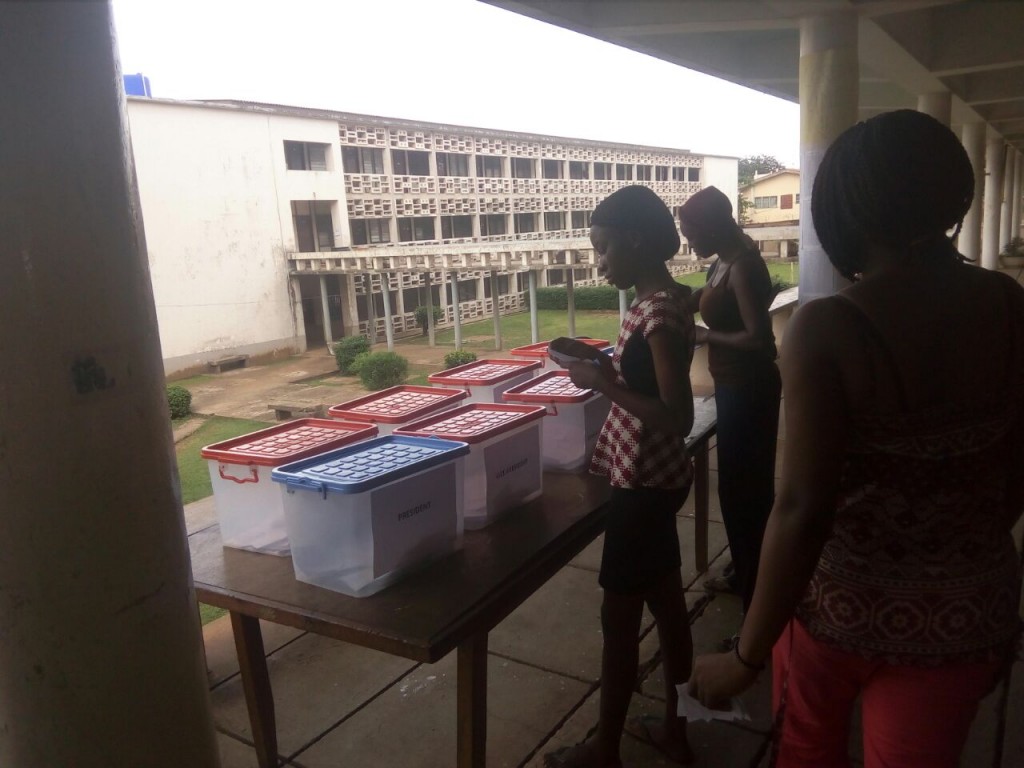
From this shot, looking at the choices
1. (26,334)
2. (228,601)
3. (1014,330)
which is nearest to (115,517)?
(26,334)

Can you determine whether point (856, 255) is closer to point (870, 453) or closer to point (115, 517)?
point (870, 453)

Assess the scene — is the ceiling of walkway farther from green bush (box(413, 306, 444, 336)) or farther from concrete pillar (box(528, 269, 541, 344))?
green bush (box(413, 306, 444, 336))

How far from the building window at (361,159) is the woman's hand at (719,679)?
22.7 m

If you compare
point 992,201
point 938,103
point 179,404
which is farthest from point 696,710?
point 992,201

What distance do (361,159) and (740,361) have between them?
72.5ft

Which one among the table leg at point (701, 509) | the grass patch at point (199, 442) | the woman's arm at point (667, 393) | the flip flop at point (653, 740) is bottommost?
the grass patch at point (199, 442)

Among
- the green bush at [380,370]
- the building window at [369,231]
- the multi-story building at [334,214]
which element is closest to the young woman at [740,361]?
the multi-story building at [334,214]

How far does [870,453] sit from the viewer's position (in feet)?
3.24

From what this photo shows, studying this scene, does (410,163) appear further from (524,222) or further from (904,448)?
(904,448)

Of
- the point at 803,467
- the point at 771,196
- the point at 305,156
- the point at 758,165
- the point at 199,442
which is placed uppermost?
the point at 758,165

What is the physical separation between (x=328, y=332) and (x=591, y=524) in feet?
75.4

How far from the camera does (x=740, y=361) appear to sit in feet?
8.16

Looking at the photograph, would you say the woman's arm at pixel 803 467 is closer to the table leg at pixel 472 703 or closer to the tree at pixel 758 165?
the table leg at pixel 472 703

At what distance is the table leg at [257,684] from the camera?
1.97m
